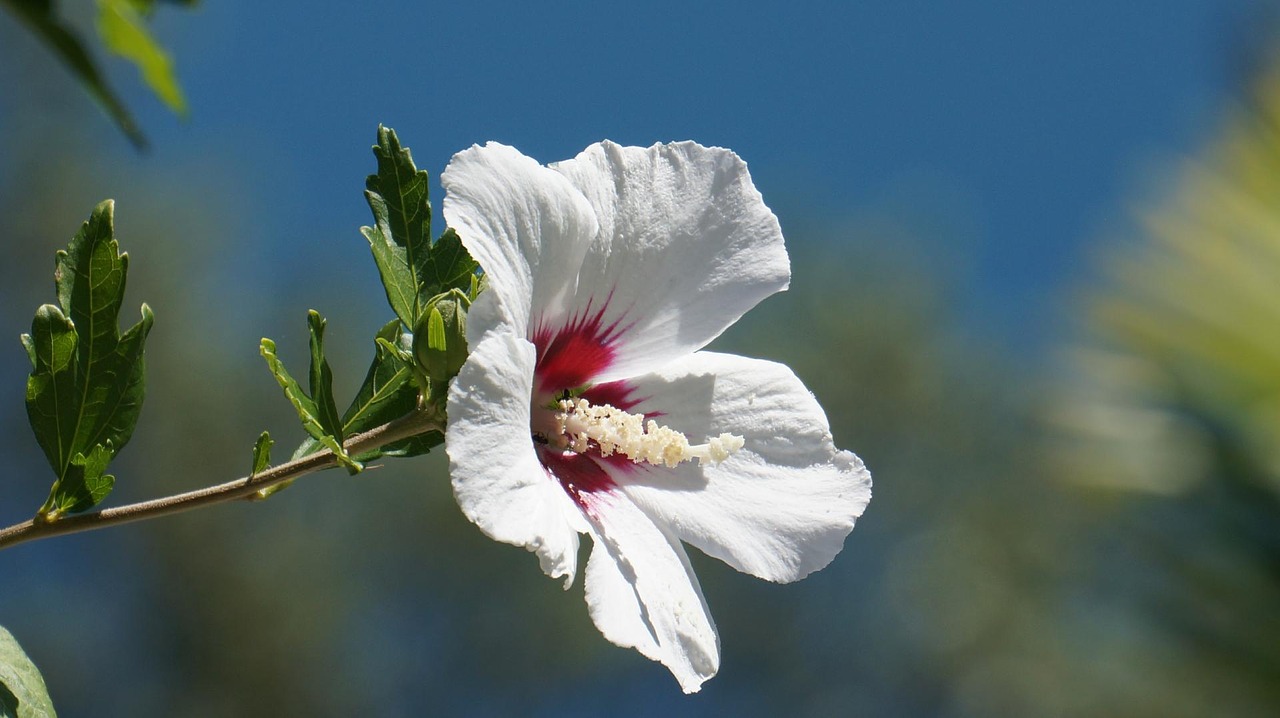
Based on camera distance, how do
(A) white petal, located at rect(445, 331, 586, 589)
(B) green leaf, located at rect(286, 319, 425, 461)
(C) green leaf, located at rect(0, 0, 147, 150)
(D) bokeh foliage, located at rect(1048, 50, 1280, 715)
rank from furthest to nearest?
(D) bokeh foliage, located at rect(1048, 50, 1280, 715)
(B) green leaf, located at rect(286, 319, 425, 461)
(A) white petal, located at rect(445, 331, 586, 589)
(C) green leaf, located at rect(0, 0, 147, 150)

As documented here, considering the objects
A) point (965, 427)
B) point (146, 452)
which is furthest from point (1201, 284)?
point (146, 452)

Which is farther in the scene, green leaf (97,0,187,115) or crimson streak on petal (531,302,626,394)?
crimson streak on petal (531,302,626,394)

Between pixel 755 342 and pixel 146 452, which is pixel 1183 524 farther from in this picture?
pixel 146 452

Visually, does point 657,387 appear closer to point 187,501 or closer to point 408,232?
point 408,232

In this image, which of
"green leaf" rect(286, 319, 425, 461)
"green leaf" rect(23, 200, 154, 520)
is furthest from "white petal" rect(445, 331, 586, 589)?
"green leaf" rect(23, 200, 154, 520)

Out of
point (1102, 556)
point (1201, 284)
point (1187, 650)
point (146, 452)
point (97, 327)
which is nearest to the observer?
point (97, 327)

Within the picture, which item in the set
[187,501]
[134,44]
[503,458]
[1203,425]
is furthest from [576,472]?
[1203,425]

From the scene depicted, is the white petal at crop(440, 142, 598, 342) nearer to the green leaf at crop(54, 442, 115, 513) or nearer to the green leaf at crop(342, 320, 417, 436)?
the green leaf at crop(342, 320, 417, 436)
